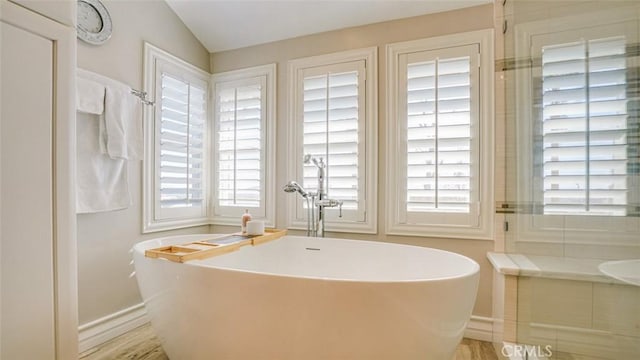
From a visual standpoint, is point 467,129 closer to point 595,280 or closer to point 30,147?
point 595,280

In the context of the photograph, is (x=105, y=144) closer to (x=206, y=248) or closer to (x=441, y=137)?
(x=206, y=248)

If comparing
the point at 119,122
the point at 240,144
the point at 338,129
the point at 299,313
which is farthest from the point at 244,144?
the point at 299,313

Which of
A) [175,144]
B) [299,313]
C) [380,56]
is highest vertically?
[380,56]

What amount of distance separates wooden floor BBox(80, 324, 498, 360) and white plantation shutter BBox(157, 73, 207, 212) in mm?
903

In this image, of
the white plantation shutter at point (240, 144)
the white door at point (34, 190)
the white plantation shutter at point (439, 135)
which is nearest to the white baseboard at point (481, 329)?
the white plantation shutter at point (439, 135)

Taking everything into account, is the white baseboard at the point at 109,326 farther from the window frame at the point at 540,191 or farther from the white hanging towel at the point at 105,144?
the window frame at the point at 540,191

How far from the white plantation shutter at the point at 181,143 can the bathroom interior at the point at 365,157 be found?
0.05 metres

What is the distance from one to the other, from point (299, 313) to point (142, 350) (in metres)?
1.36

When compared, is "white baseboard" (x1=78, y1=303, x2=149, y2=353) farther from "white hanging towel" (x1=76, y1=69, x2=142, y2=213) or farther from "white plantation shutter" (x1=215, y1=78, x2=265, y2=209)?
"white plantation shutter" (x1=215, y1=78, x2=265, y2=209)

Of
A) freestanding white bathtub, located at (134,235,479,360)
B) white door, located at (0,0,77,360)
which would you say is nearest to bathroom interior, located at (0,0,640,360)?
white door, located at (0,0,77,360)

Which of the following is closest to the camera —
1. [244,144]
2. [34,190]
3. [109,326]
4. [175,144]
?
[34,190]

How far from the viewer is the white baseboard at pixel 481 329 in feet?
7.33

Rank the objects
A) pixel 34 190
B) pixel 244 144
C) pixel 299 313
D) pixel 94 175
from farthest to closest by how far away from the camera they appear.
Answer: pixel 244 144
pixel 94 175
pixel 299 313
pixel 34 190

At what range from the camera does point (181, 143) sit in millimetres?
2750
